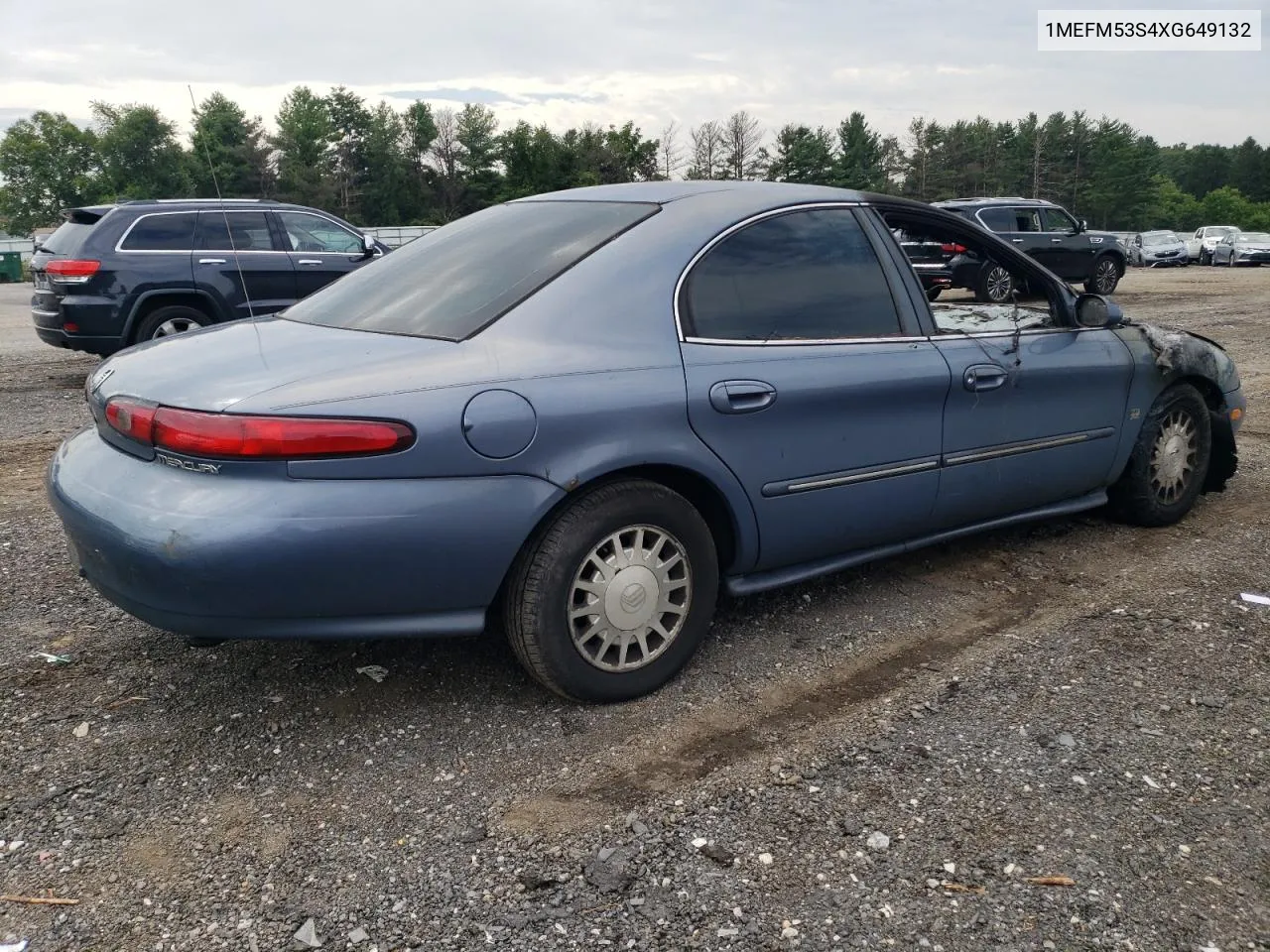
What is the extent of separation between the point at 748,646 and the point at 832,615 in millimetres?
450

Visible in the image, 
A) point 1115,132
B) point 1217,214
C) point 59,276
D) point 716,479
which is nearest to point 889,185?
point 1115,132

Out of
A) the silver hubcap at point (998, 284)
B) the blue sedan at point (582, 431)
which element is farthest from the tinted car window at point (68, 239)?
the silver hubcap at point (998, 284)

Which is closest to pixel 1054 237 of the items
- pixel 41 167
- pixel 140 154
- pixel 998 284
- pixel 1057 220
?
pixel 1057 220

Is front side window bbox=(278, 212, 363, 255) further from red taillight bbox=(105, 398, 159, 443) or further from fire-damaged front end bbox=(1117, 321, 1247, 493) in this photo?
fire-damaged front end bbox=(1117, 321, 1247, 493)

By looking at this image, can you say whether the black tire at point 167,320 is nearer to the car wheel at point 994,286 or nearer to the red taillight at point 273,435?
the car wheel at point 994,286

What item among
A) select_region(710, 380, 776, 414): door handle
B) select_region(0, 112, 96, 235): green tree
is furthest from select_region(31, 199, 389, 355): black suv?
select_region(0, 112, 96, 235): green tree

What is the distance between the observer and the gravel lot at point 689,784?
2.19 meters

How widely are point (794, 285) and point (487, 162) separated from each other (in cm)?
7796

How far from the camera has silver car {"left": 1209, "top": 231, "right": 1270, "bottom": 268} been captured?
3462 cm

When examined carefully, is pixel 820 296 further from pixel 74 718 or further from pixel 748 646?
pixel 74 718

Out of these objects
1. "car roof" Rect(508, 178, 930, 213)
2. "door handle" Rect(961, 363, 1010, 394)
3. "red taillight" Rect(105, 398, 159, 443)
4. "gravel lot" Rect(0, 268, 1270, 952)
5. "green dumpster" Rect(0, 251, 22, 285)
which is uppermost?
"green dumpster" Rect(0, 251, 22, 285)

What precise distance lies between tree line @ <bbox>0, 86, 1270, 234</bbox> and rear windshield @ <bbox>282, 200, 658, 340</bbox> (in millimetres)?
62685

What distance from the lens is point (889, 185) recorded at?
7319 cm

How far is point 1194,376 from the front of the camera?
472cm
